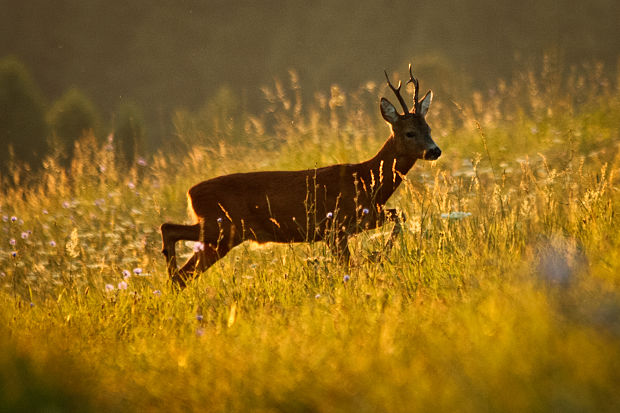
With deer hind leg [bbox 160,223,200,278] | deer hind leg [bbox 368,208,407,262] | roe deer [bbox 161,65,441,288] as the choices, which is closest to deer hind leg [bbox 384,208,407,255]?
deer hind leg [bbox 368,208,407,262]

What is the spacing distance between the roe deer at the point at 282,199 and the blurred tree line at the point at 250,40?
3105 cm

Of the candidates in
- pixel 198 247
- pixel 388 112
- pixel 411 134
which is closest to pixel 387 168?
pixel 411 134

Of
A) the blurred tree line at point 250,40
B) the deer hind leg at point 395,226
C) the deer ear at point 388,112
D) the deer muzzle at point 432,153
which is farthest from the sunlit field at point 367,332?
the blurred tree line at point 250,40

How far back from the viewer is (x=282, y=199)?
6051 millimetres

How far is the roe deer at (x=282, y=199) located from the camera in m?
6.02

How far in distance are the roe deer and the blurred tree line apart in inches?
1222

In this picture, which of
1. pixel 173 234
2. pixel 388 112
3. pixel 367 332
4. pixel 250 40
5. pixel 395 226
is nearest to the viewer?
pixel 367 332

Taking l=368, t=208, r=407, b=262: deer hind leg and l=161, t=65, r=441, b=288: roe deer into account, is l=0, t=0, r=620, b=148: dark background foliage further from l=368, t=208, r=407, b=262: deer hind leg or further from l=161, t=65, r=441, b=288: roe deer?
l=368, t=208, r=407, b=262: deer hind leg

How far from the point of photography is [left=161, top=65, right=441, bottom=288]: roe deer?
19.7ft

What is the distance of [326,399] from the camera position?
259cm

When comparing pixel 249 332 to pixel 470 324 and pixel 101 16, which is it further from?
pixel 101 16

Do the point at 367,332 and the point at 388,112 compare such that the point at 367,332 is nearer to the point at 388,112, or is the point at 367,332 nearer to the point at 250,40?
the point at 388,112

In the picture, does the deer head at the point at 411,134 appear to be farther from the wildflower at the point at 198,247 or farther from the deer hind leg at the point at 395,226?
the wildflower at the point at 198,247

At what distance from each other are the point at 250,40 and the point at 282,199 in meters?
52.6
